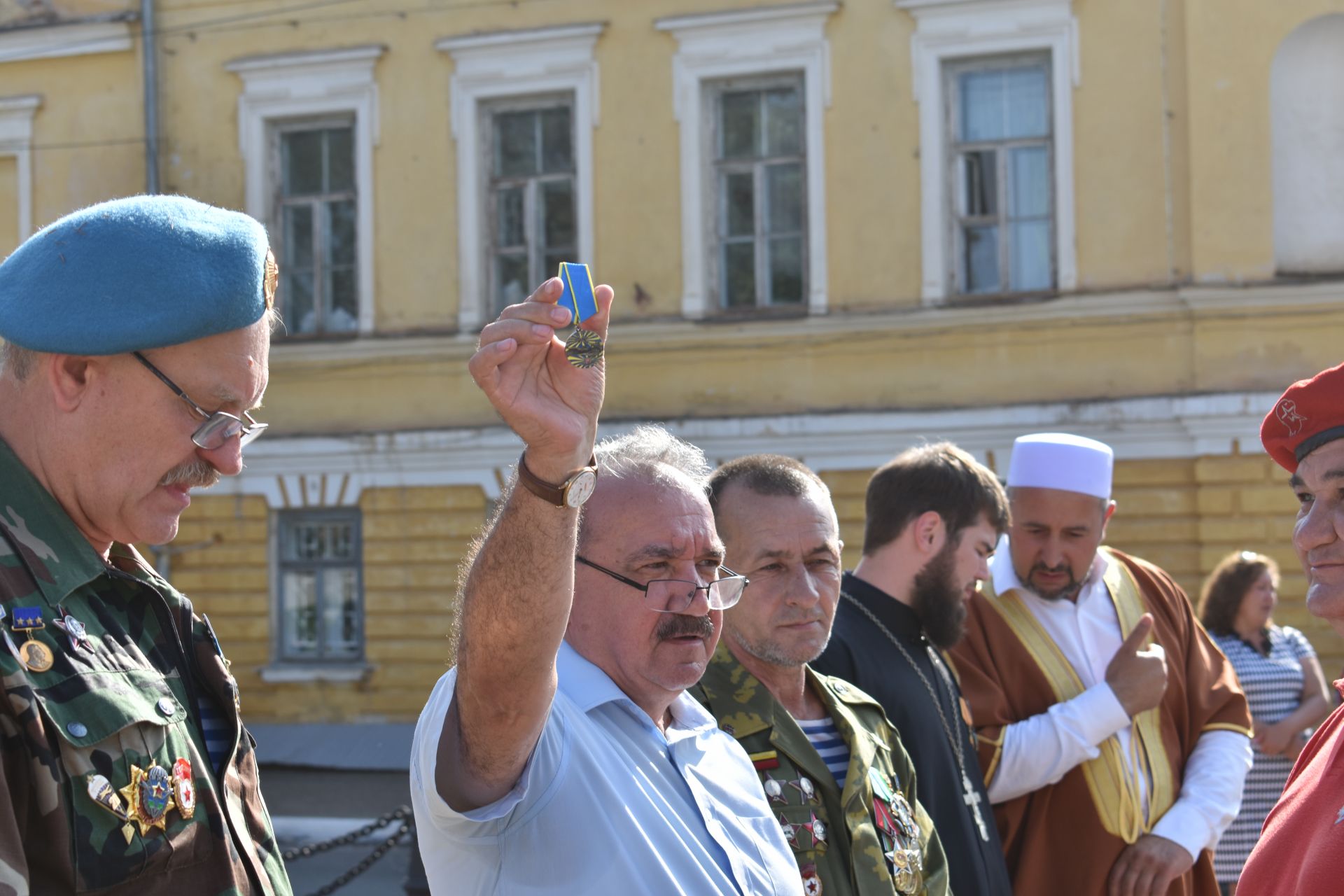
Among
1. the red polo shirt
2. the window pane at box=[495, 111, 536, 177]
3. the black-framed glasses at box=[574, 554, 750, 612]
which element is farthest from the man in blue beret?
the window pane at box=[495, 111, 536, 177]

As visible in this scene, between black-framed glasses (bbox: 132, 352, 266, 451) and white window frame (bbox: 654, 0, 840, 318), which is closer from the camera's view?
black-framed glasses (bbox: 132, 352, 266, 451)

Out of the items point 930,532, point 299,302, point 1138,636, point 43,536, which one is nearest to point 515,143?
point 299,302

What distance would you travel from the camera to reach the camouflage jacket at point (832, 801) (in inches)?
112

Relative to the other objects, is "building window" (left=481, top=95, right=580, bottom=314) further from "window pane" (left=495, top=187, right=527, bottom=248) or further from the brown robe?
the brown robe

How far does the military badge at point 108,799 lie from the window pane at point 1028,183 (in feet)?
40.1

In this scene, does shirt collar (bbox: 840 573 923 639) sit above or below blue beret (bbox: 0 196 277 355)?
below

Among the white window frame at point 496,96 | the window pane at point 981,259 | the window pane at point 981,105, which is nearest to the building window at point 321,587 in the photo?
the white window frame at point 496,96

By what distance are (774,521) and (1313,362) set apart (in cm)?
1024

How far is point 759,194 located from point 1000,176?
2.26 meters

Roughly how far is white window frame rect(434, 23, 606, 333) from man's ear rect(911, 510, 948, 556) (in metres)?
10.1

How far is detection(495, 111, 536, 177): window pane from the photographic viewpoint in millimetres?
14367

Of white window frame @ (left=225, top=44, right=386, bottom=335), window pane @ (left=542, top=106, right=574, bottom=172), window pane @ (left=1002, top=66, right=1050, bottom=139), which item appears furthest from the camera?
white window frame @ (left=225, top=44, right=386, bottom=335)

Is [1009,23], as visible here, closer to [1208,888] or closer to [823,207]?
[823,207]

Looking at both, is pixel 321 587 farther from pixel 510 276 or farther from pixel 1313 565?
pixel 1313 565
